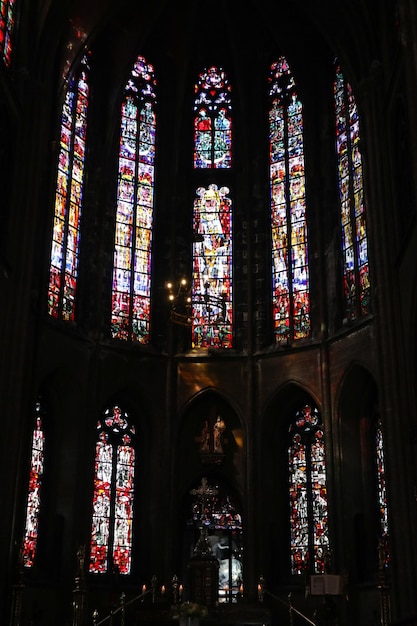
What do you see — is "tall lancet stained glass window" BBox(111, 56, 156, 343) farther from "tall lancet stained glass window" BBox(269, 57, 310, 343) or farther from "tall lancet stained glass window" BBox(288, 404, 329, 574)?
"tall lancet stained glass window" BBox(288, 404, 329, 574)

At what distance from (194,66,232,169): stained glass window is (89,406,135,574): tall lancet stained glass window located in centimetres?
766

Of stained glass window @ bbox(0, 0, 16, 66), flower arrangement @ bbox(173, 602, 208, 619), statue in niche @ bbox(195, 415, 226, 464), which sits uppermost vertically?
stained glass window @ bbox(0, 0, 16, 66)

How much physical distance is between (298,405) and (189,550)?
4388 millimetres

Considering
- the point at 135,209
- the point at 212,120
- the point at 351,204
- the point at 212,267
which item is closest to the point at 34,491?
the point at 212,267

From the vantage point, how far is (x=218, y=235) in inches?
949

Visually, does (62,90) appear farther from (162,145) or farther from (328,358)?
(328,358)

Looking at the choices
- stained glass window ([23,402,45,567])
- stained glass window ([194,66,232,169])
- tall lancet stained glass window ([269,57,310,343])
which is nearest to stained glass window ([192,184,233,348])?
stained glass window ([194,66,232,169])

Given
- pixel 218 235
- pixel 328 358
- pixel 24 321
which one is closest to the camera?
pixel 24 321

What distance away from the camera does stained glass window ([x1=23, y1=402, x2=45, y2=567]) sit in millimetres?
19531

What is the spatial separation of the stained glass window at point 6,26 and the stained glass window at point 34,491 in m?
7.87

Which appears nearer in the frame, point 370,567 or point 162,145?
point 370,567

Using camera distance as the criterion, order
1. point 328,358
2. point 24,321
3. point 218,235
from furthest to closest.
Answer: point 218,235 → point 328,358 → point 24,321

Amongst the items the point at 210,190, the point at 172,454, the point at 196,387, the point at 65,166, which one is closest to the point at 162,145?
Answer: the point at 210,190

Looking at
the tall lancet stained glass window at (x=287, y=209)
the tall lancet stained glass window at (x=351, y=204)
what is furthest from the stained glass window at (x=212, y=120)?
the tall lancet stained glass window at (x=351, y=204)
